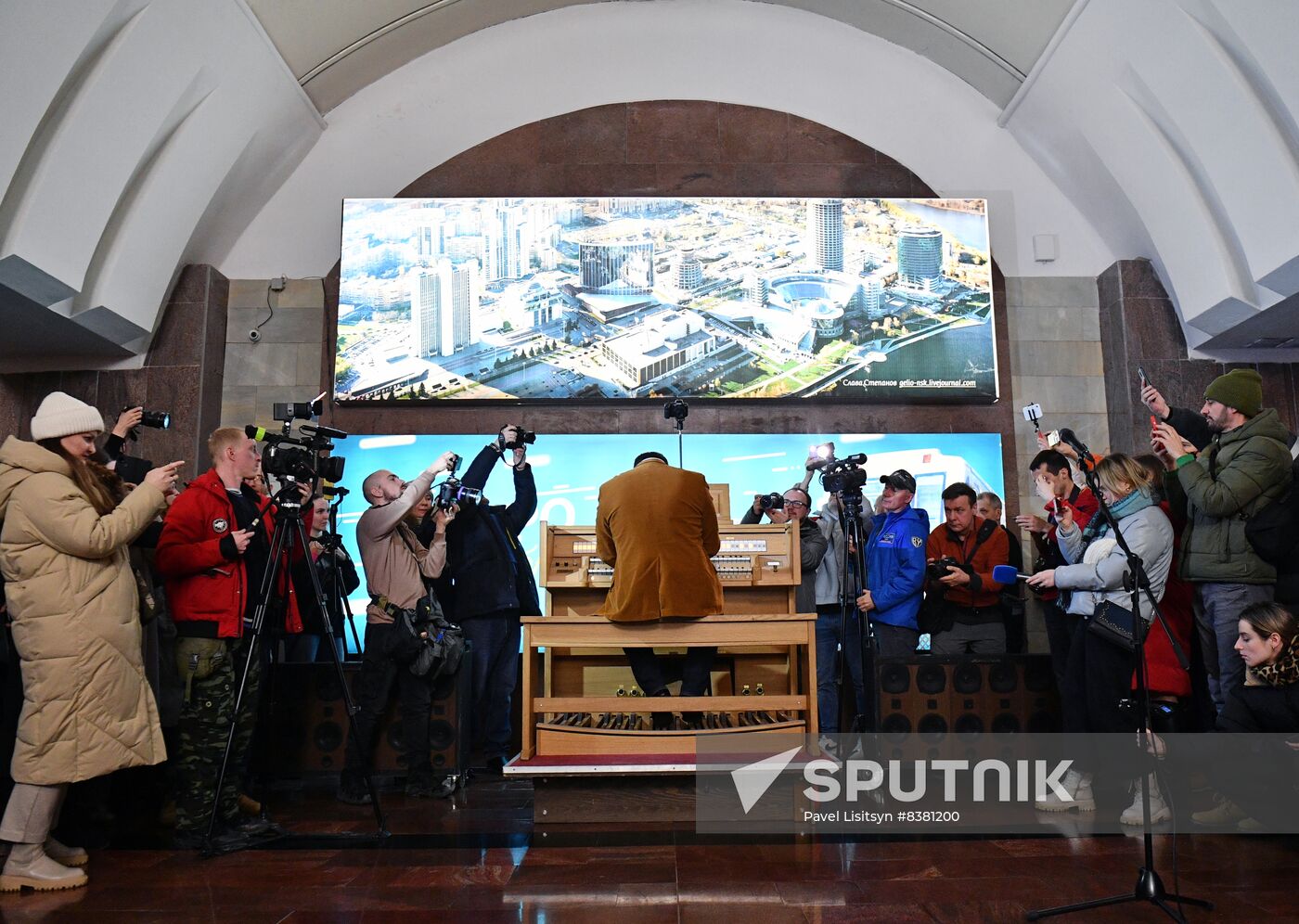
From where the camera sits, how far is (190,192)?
7301 mm

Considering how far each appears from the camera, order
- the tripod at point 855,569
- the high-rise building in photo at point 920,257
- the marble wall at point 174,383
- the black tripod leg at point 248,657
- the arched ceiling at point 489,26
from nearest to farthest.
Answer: the black tripod leg at point 248,657 → the tripod at point 855,569 → the arched ceiling at point 489,26 → the marble wall at point 174,383 → the high-rise building in photo at point 920,257

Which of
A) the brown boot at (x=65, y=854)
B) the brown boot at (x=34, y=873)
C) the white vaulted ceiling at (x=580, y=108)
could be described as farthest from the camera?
the white vaulted ceiling at (x=580, y=108)

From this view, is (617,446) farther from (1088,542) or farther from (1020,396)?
(1088,542)

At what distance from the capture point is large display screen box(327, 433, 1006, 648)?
769 cm

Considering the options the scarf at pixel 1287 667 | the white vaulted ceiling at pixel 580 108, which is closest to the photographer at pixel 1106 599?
the scarf at pixel 1287 667

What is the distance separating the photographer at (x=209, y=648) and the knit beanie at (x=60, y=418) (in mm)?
497

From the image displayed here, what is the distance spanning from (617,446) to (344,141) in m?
3.57

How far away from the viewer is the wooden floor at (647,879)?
3.04 metres

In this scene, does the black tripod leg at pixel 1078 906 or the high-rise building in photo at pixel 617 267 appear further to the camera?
the high-rise building in photo at pixel 617 267

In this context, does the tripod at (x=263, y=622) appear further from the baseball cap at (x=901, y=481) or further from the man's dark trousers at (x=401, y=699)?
the baseball cap at (x=901, y=481)

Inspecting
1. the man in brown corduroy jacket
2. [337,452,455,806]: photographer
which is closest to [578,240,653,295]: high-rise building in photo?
[337,452,455,806]: photographer

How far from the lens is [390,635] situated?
A: 4.82 metres

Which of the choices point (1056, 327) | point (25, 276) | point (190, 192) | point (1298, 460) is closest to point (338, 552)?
point (25, 276)

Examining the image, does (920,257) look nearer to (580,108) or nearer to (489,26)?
(580,108)
